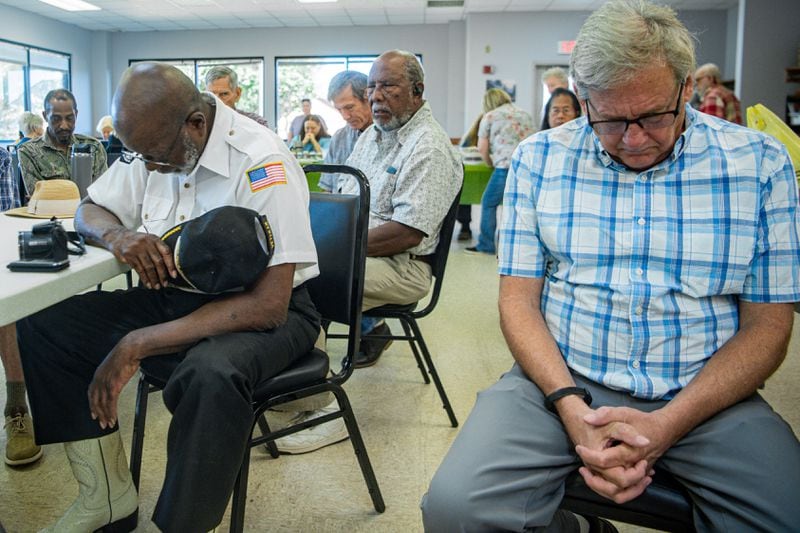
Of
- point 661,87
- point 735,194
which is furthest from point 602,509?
point 661,87

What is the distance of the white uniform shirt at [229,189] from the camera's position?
1329 mm

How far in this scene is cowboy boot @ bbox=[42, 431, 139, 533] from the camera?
1.36 metres

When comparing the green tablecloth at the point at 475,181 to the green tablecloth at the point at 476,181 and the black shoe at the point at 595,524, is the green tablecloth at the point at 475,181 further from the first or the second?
the black shoe at the point at 595,524

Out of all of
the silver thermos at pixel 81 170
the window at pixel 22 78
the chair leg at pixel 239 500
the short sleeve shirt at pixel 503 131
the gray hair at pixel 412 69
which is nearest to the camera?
the chair leg at pixel 239 500

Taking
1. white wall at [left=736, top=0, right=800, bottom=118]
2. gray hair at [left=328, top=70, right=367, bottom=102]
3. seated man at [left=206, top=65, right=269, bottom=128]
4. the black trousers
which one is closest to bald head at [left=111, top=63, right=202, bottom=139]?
the black trousers

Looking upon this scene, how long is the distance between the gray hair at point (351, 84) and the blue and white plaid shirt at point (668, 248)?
216 centimetres

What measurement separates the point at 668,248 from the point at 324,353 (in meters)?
0.77

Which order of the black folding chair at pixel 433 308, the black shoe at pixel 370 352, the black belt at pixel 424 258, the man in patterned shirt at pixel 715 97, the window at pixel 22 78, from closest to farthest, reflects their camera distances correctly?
the black folding chair at pixel 433 308 → the black belt at pixel 424 258 → the black shoe at pixel 370 352 → the man in patterned shirt at pixel 715 97 → the window at pixel 22 78

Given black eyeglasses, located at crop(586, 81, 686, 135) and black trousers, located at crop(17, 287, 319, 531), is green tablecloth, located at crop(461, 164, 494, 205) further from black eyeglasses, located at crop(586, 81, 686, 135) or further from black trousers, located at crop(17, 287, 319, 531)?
black eyeglasses, located at crop(586, 81, 686, 135)

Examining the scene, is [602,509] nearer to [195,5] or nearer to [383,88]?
[383,88]

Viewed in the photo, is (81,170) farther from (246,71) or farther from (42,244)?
(246,71)

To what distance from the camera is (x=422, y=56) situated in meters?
11.4

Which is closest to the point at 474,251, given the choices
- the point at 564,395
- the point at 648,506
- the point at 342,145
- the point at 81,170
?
the point at 342,145

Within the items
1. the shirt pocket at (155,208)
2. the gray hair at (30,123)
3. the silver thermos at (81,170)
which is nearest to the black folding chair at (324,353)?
the shirt pocket at (155,208)
